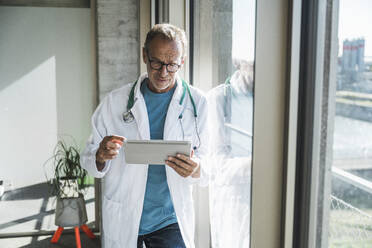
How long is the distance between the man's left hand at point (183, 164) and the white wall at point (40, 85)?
237cm

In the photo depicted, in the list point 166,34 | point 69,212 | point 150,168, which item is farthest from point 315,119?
point 69,212

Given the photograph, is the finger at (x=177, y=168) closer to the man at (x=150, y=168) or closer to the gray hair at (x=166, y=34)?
the man at (x=150, y=168)

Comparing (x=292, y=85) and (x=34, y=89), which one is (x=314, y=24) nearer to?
(x=292, y=85)

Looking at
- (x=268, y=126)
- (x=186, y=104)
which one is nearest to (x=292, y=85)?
(x=268, y=126)

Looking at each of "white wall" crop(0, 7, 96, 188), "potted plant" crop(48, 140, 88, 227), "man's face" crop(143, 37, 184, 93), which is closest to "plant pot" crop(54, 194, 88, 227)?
"potted plant" crop(48, 140, 88, 227)

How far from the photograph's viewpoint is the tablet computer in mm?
1391

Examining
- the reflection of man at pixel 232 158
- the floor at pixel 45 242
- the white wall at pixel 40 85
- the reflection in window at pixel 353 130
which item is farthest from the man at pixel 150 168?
the white wall at pixel 40 85

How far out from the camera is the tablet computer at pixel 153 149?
1391 millimetres

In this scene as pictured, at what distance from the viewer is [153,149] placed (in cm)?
140

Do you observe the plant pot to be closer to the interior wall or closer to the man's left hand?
the interior wall

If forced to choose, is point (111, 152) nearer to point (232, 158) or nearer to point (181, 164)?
point (181, 164)

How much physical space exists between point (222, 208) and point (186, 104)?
1.48ft

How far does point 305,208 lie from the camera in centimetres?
95

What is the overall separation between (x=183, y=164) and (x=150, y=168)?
303 millimetres
